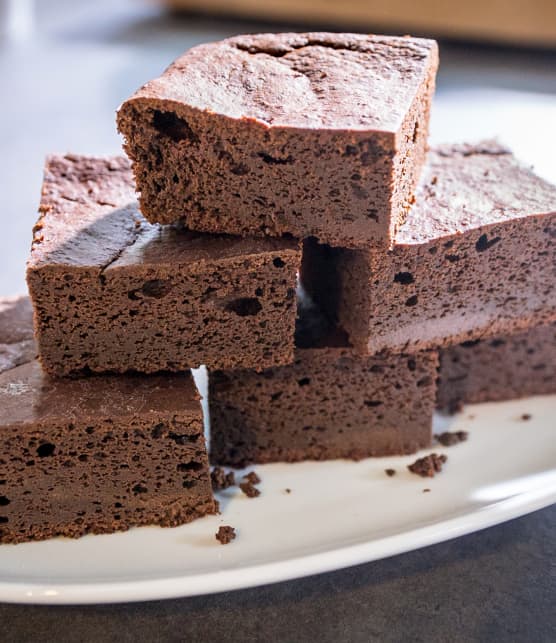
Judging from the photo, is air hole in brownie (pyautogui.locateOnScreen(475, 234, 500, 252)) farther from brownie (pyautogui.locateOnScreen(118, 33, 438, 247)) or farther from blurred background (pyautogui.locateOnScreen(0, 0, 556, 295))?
blurred background (pyautogui.locateOnScreen(0, 0, 556, 295))

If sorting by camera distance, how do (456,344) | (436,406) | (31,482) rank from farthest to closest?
1. (436,406)
2. (456,344)
3. (31,482)

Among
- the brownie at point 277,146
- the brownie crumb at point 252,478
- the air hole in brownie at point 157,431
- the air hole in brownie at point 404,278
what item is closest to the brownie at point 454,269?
the air hole in brownie at point 404,278

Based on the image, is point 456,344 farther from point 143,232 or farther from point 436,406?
point 143,232

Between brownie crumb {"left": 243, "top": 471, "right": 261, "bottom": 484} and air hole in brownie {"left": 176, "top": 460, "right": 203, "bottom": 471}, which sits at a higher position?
air hole in brownie {"left": 176, "top": 460, "right": 203, "bottom": 471}

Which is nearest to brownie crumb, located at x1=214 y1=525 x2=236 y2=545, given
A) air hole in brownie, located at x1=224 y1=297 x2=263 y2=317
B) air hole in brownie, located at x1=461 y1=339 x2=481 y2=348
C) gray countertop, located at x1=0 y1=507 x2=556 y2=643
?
gray countertop, located at x1=0 y1=507 x2=556 y2=643

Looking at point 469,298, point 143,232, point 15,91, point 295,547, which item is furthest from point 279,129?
point 15,91

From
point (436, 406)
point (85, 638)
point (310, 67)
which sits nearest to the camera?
point (85, 638)

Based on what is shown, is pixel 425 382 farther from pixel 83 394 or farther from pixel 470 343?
pixel 83 394
